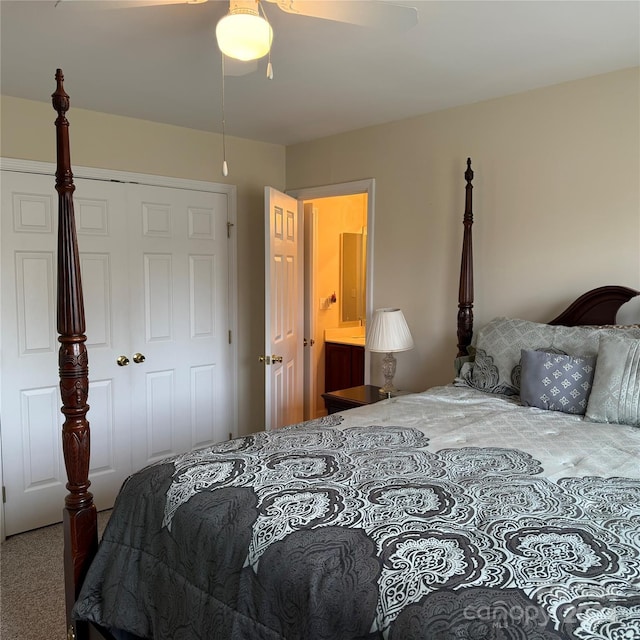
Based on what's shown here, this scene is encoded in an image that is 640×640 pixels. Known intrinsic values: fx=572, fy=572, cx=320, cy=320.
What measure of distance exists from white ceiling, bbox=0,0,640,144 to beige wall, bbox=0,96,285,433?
0.42ft

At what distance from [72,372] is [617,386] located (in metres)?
2.01

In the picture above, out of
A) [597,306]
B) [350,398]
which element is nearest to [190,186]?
[350,398]

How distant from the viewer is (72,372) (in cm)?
185

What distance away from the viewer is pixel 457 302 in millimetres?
3459

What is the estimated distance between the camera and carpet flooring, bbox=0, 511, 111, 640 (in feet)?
7.80

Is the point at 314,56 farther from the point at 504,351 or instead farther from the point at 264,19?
the point at 504,351

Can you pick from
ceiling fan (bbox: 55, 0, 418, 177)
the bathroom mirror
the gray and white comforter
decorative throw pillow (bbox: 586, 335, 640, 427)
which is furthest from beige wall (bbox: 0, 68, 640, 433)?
ceiling fan (bbox: 55, 0, 418, 177)

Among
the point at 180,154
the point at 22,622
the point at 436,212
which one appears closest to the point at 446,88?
the point at 436,212

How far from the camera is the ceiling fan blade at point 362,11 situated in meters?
1.70

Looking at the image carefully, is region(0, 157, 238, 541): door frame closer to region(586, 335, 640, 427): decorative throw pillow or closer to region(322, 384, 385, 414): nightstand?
region(322, 384, 385, 414): nightstand

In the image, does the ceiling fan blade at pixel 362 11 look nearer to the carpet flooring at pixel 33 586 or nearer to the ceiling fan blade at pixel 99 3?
the ceiling fan blade at pixel 99 3

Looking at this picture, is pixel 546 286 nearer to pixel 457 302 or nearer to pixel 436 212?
pixel 457 302

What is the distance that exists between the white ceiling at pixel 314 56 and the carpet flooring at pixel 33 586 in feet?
7.92

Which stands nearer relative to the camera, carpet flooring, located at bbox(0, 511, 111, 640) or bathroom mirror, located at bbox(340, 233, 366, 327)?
carpet flooring, located at bbox(0, 511, 111, 640)
